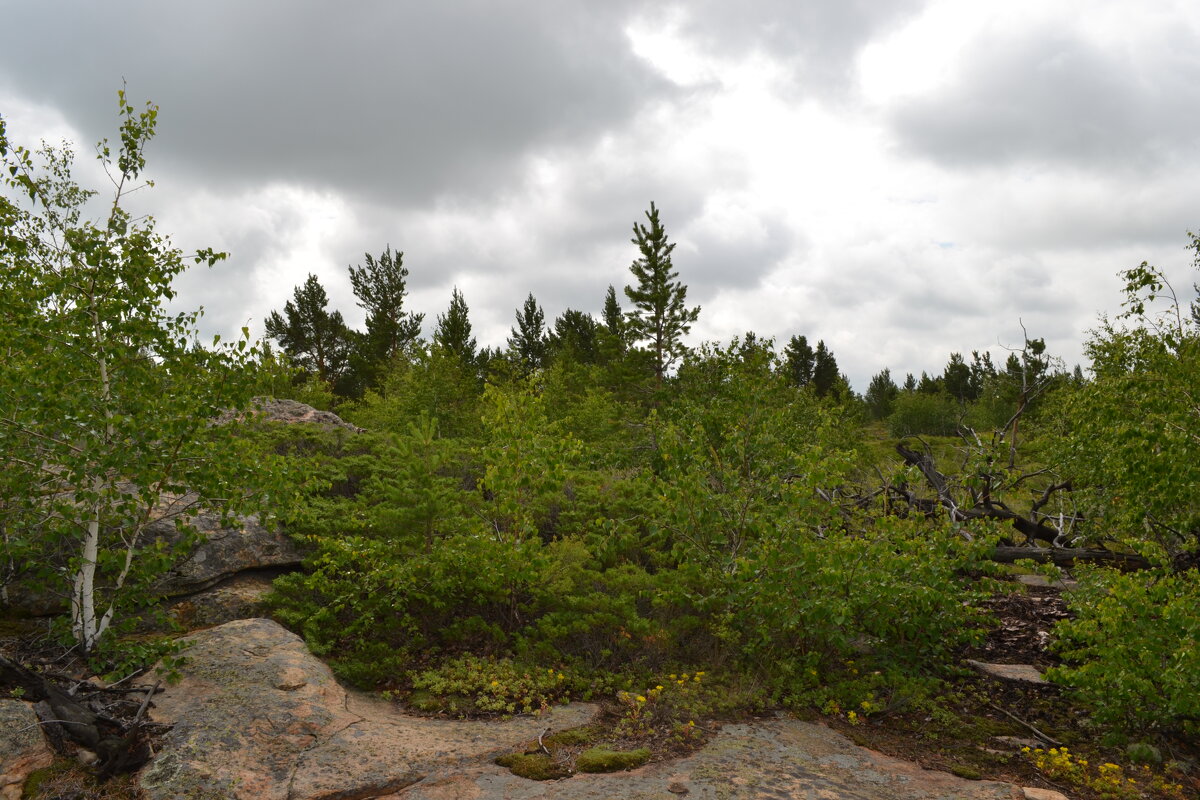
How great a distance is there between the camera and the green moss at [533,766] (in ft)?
15.3

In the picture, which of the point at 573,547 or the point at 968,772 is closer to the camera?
the point at 968,772

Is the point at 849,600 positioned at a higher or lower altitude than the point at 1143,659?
higher

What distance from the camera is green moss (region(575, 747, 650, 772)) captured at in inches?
190

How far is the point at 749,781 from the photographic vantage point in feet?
15.1

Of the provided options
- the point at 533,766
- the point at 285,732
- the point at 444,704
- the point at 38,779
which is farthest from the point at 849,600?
the point at 38,779

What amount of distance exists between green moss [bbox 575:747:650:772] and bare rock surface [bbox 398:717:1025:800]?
102mm

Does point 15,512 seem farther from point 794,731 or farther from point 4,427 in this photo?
point 794,731

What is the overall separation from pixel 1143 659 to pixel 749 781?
3.49 meters

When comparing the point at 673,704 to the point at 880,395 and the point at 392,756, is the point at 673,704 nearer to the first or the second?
the point at 392,756

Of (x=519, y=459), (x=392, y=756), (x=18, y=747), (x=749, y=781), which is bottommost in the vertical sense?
(x=749, y=781)

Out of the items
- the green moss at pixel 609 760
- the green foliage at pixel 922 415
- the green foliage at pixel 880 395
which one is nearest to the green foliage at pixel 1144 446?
the green moss at pixel 609 760

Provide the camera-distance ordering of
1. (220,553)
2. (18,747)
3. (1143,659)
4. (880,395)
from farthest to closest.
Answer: (880,395) < (220,553) < (1143,659) < (18,747)

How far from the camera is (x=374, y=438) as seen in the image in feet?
34.4

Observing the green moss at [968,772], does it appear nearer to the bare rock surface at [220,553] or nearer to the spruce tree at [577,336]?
the bare rock surface at [220,553]
